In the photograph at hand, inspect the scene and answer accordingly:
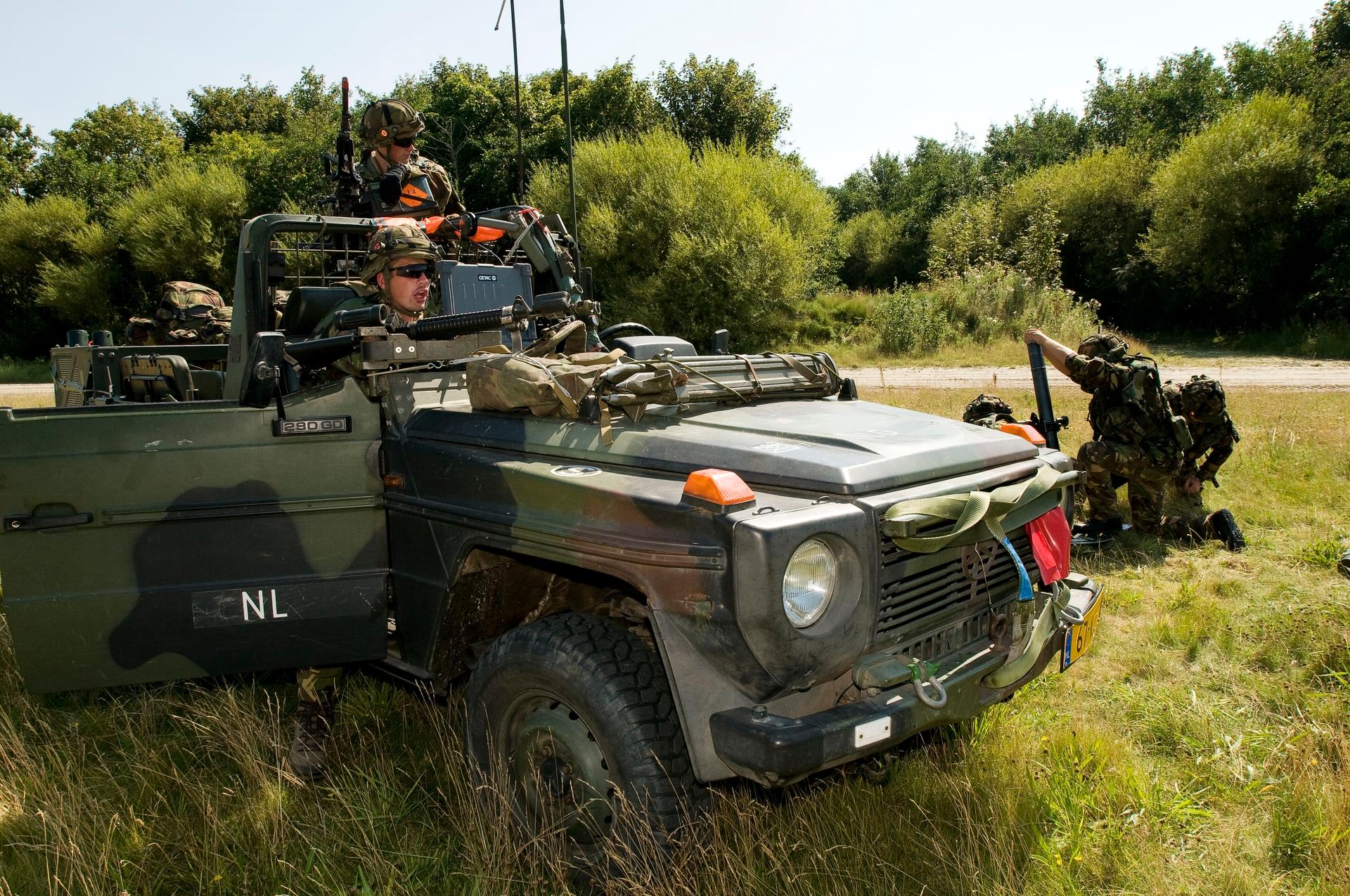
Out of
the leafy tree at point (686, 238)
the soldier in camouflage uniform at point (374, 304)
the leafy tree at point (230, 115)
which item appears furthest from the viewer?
the leafy tree at point (230, 115)

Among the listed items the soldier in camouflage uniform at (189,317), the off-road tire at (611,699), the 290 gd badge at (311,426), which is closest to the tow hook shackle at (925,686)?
the off-road tire at (611,699)

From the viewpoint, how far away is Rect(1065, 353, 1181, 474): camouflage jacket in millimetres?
6035

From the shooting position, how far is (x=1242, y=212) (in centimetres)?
2231

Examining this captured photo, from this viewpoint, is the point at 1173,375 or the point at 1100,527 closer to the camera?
the point at 1100,527

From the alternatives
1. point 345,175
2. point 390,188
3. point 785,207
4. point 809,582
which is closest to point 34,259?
point 785,207

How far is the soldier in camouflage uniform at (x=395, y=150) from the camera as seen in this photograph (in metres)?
5.46

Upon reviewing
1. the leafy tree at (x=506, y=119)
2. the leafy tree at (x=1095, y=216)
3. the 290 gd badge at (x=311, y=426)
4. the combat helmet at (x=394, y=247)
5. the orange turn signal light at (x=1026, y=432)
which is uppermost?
the leafy tree at (x=506, y=119)

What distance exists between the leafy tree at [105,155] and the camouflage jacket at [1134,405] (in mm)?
29015

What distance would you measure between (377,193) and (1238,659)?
4.96 meters

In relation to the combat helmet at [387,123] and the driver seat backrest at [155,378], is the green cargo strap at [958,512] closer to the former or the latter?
the driver seat backrest at [155,378]

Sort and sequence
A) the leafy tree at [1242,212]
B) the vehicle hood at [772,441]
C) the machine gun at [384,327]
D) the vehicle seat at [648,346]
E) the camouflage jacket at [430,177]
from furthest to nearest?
1. the leafy tree at [1242,212]
2. the camouflage jacket at [430,177]
3. the vehicle seat at [648,346]
4. the machine gun at [384,327]
5. the vehicle hood at [772,441]

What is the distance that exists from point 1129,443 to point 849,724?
4.65 meters

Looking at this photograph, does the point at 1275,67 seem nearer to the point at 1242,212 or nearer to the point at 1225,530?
the point at 1242,212

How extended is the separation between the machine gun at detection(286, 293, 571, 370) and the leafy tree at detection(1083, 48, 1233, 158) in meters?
31.4
